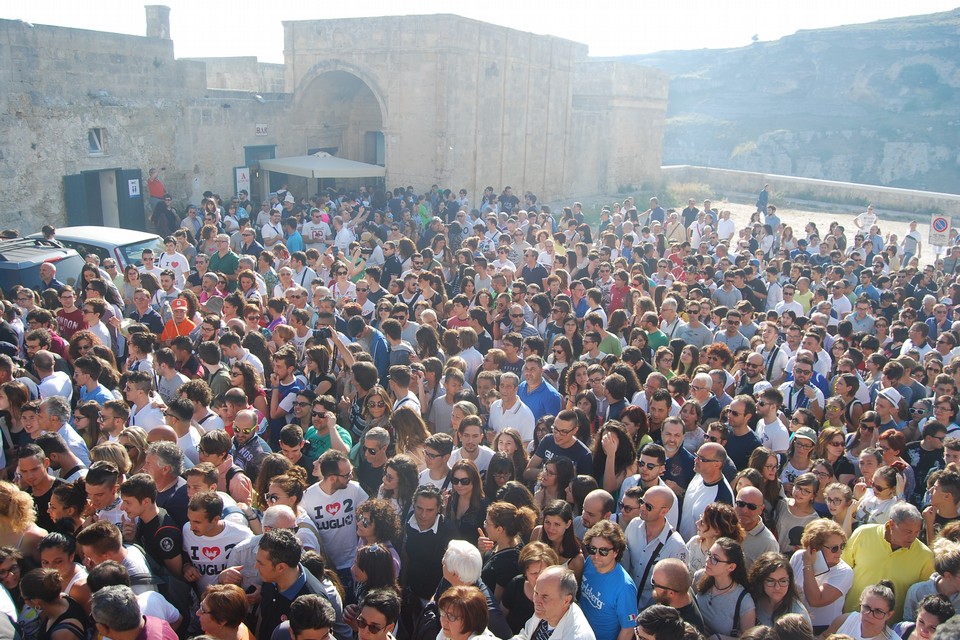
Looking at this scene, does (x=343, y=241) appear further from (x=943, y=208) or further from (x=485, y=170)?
(x=943, y=208)

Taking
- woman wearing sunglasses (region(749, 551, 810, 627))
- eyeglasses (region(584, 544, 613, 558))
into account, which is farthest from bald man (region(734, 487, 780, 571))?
eyeglasses (region(584, 544, 613, 558))

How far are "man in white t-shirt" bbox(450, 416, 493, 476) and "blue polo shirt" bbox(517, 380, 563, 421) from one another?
1.32m

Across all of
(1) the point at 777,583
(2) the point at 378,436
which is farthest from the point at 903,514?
(2) the point at 378,436

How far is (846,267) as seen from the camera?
1349cm

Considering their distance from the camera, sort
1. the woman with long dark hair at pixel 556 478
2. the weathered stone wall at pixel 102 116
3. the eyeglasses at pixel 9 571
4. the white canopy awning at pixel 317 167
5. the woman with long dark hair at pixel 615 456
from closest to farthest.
A: the eyeglasses at pixel 9 571 → the woman with long dark hair at pixel 556 478 → the woman with long dark hair at pixel 615 456 → the weathered stone wall at pixel 102 116 → the white canopy awning at pixel 317 167

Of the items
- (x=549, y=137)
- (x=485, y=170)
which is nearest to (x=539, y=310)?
(x=485, y=170)

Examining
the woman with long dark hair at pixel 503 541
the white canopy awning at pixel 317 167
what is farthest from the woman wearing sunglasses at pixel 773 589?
the white canopy awning at pixel 317 167

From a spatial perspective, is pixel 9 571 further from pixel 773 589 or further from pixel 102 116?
pixel 102 116

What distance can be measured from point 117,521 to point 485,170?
802 inches

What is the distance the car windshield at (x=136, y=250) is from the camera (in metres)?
11.7

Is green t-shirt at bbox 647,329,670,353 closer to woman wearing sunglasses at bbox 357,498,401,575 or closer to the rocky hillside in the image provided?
woman wearing sunglasses at bbox 357,498,401,575

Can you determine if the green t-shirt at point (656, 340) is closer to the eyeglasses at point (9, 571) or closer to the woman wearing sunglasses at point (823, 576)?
the woman wearing sunglasses at point (823, 576)

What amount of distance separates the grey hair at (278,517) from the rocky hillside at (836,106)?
76.7m

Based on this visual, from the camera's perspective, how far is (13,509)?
458 centimetres
